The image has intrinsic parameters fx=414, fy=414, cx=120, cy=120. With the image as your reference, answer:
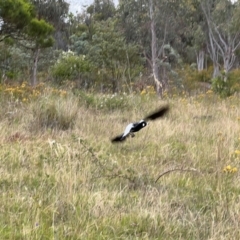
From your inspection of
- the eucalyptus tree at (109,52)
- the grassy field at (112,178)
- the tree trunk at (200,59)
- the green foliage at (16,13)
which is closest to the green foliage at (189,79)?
the eucalyptus tree at (109,52)

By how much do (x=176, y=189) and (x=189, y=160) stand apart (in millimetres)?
709

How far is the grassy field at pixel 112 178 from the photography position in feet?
6.10

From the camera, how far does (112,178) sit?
98.7 inches

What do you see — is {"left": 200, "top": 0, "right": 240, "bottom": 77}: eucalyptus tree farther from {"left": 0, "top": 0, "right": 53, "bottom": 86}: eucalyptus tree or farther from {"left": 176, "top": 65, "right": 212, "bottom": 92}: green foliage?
{"left": 0, "top": 0, "right": 53, "bottom": 86}: eucalyptus tree

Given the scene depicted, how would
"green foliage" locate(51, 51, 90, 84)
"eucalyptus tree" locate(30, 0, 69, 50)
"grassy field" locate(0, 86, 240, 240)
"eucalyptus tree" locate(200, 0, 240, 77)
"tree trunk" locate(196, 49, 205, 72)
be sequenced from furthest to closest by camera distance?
1. "tree trunk" locate(196, 49, 205, 72)
2. "eucalyptus tree" locate(200, 0, 240, 77)
3. "eucalyptus tree" locate(30, 0, 69, 50)
4. "green foliage" locate(51, 51, 90, 84)
5. "grassy field" locate(0, 86, 240, 240)

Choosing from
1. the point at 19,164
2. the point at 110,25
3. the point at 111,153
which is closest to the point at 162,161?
the point at 111,153

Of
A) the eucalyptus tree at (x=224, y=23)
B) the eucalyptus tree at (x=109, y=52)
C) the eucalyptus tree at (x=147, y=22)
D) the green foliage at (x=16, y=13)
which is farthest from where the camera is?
the eucalyptus tree at (x=224, y=23)

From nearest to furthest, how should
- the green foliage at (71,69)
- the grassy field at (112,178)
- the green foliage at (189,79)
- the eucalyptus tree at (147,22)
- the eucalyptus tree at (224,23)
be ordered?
the grassy field at (112,178) < the green foliage at (71,69) < the eucalyptus tree at (147,22) < the green foliage at (189,79) < the eucalyptus tree at (224,23)

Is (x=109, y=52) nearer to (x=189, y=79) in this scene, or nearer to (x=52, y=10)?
(x=189, y=79)

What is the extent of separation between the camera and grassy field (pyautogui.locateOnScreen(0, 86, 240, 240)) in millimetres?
1859

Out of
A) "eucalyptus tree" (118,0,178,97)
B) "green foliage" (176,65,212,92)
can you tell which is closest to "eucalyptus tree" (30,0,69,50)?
"eucalyptus tree" (118,0,178,97)

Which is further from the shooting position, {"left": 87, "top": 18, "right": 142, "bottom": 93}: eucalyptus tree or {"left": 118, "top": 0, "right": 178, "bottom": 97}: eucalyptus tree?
{"left": 118, "top": 0, "right": 178, "bottom": 97}: eucalyptus tree

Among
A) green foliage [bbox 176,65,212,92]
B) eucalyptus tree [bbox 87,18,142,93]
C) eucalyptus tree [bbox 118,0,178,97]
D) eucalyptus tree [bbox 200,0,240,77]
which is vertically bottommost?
green foliage [bbox 176,65,212,92]

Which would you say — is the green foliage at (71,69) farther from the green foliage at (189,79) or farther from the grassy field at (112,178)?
the grassy field at (112,178)
